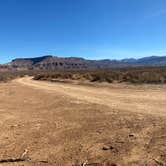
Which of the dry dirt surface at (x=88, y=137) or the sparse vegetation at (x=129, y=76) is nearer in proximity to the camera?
the dry dirt surface at (x=88, y=137)

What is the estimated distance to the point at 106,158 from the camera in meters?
6.41

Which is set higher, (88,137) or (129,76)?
(129,76)

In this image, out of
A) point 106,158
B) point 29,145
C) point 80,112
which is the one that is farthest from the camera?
point 80,112

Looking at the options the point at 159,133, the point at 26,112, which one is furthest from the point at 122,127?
the point at 26,112

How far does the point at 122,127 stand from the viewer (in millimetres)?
9141

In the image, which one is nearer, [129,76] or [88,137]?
[88,137]

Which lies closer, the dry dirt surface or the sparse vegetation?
the dry dirt surface

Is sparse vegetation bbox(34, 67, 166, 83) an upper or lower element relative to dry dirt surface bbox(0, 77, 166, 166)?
upper

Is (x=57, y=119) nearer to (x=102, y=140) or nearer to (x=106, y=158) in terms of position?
(x=102, y=140)

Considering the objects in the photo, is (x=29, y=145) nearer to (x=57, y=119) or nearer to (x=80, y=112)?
(x=57, y=119)

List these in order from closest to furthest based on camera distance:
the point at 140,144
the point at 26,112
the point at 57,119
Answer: the point at 140,144, the point at 57,119, the point at 26,112

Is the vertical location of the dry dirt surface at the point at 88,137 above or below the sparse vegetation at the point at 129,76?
below

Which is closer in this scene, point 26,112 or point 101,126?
point 101,126

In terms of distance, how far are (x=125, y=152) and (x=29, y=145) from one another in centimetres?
273
